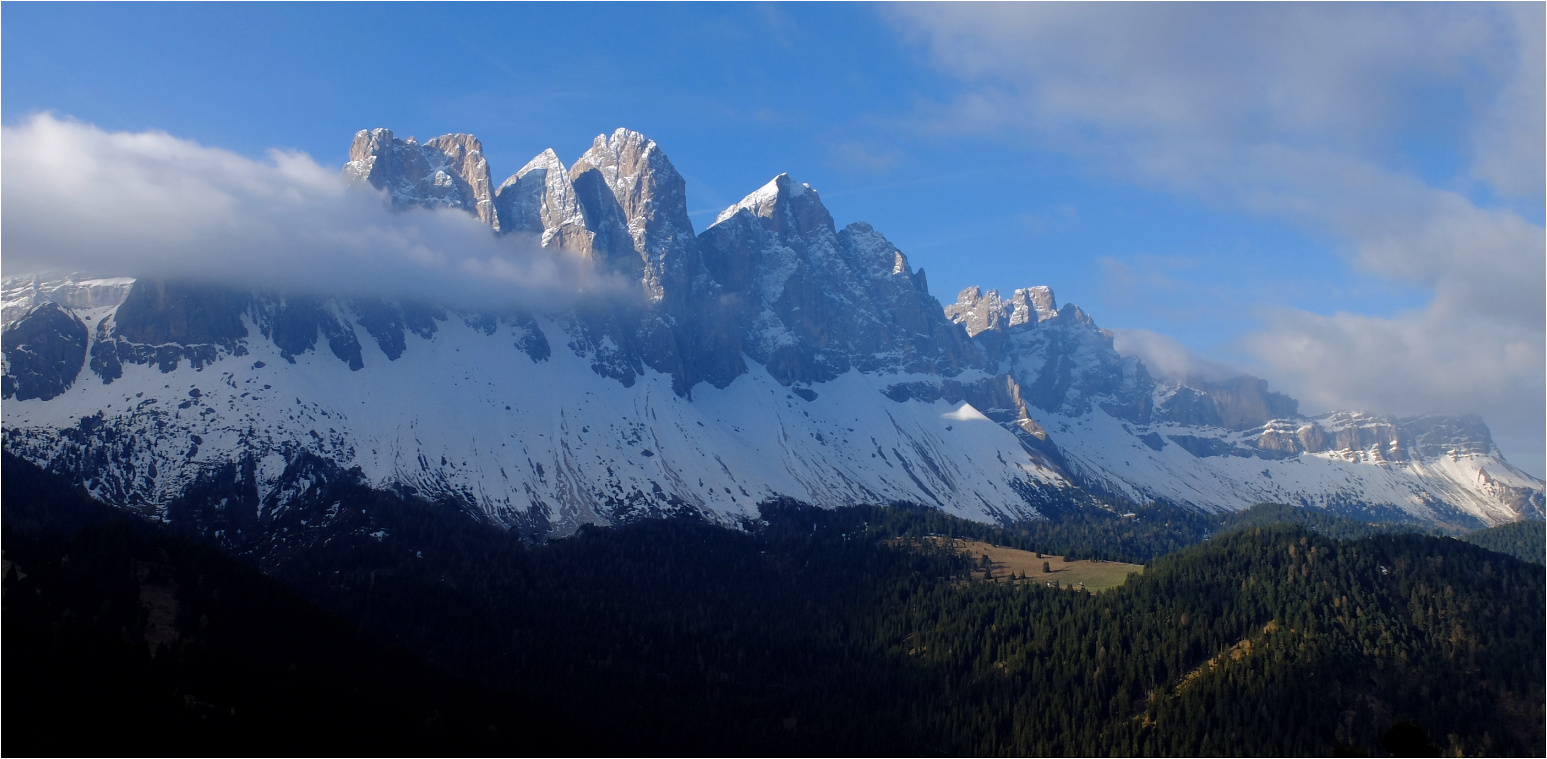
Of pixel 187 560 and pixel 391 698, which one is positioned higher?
pixel 187 560

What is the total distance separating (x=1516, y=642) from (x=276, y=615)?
193 metres

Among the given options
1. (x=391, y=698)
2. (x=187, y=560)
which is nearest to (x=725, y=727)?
(x=391, y=698)

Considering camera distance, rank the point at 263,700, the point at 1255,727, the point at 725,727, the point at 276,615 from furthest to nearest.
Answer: the point at 725,727 < the point at 1255,727 < the point at 276,615 < the point at 263,700

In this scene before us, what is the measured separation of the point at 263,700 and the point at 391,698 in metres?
18.6

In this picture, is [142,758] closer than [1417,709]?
Yes

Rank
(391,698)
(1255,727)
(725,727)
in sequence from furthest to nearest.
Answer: (725,727) → (1255,727) → (391,698)

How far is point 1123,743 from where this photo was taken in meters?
180

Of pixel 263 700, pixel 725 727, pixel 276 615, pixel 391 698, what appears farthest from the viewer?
pixel 725 727

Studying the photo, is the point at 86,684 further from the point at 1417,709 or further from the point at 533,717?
the point at 1417,709

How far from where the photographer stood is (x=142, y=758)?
122250 millimetres

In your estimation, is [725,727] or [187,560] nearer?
[187,560]

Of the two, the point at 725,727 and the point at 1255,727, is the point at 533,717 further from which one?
the point at 1255,727

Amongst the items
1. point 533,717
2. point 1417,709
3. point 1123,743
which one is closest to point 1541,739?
point 1417,709

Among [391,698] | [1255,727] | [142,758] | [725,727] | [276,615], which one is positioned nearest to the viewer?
[142,758]
